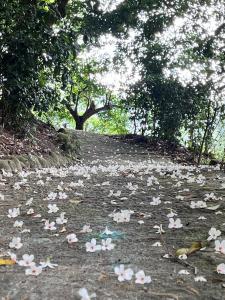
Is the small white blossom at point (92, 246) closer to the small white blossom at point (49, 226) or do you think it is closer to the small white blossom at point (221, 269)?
the small white blossom at point (49, 226)

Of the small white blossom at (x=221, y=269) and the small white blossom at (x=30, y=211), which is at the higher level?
the small white blossom at (x=221, y=269)

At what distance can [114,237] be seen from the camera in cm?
336

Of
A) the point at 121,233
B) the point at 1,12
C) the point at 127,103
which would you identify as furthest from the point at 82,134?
the point at 121,233

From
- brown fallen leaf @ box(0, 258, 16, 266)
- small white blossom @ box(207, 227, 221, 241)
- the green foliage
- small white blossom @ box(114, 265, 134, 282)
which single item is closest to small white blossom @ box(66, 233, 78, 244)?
brown fallen leaf @ box(0, 258, 16, 266)

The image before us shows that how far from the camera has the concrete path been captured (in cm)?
232

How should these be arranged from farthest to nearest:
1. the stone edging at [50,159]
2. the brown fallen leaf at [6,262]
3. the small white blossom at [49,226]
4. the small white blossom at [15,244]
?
the stone edging at [50,159] → the small white blossom at [49,226] → the small white blossom at [15,244] → the brown fallen leaf at [6,262]

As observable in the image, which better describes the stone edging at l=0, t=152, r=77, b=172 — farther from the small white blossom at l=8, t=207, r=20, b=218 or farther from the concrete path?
the small white blossom at l=8, t=207, r=20, b=218

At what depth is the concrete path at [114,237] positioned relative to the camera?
2.32 meters

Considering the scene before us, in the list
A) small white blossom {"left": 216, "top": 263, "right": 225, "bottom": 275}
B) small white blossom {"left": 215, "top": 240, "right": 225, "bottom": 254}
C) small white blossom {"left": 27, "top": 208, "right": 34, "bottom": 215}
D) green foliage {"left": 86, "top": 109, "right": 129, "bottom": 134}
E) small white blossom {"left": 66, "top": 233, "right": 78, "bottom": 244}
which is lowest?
small white blossom {"left": 27, "top": 208, "right": 34, "bottom": 215}

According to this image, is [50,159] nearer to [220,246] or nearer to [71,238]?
[71,238]

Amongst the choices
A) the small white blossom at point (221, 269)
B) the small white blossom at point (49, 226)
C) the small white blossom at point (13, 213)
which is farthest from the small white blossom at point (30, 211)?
the small white blossom at point (221, 269)

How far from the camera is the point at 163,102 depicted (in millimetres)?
18797

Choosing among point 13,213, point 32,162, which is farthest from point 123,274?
point 32,162

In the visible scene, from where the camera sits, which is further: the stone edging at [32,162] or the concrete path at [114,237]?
the stone edging at [32,162]
